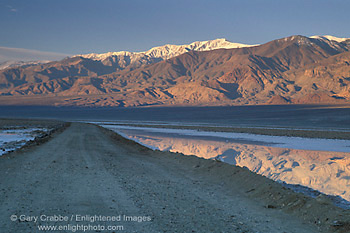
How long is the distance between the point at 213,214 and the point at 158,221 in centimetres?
169

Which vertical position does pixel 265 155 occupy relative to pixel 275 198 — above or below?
below

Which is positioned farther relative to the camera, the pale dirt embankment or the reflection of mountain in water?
the reflection of mountain in water

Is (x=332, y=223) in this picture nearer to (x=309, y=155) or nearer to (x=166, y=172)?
(x=166, y=172)

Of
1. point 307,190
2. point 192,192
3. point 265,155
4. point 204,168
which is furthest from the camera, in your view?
point 265,155

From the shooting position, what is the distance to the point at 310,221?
29.5 ft

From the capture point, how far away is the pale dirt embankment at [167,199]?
28.0 ft

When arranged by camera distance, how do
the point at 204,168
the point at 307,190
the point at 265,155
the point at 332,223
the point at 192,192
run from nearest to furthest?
the point at 332,223 < the point at 192,192 < the point at 307,190 < the point at 204,168 < the point at 265,155

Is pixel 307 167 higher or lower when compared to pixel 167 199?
lower

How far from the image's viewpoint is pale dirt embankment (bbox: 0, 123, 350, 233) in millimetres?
8531

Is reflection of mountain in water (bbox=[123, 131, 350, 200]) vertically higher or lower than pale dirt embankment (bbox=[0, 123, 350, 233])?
lower

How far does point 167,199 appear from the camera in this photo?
11.0 metres

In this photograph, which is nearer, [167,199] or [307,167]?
[167,199]

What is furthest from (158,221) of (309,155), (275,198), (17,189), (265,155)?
(309,155)

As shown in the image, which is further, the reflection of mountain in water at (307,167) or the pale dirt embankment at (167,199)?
the reflection of mountain in water at (307,167)
